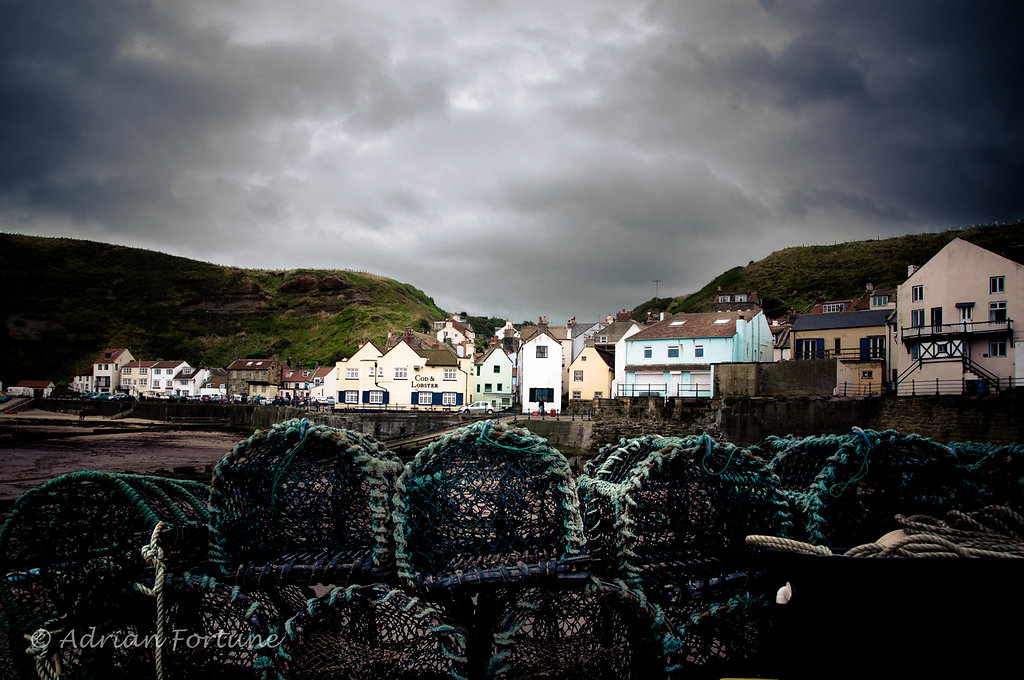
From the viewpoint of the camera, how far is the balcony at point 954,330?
73.7 ft

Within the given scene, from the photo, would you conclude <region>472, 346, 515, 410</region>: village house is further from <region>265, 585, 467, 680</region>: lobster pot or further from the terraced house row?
<region>265, 585, 467, 680</region>: lobster pot

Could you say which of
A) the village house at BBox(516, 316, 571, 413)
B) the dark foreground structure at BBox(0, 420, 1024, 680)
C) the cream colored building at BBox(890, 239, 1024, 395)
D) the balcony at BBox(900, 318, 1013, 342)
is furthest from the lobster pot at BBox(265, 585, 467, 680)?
the village house at BBox(516, 316, 571, 413)

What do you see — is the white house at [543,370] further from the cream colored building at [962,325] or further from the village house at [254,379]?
the village house at [254,379]

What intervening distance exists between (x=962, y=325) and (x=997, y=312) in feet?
4.23

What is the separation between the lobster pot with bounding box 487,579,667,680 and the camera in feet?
10.5

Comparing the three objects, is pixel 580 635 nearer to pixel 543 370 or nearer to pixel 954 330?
pixel 954 330

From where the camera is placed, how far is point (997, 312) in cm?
2288

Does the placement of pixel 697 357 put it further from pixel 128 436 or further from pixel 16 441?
pixel 16 441

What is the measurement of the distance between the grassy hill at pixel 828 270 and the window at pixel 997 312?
4276 cm

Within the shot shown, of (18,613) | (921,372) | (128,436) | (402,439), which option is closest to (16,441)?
(128,436)

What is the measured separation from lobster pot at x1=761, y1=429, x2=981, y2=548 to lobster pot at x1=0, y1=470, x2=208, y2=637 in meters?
4.03

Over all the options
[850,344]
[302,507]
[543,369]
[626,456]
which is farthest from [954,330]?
[302,507]

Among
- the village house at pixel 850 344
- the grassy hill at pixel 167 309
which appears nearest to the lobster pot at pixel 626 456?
the village house at pixel 850 344

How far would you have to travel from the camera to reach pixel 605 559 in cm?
356
